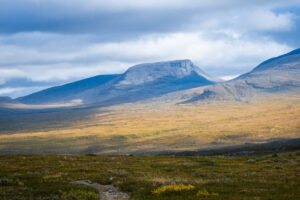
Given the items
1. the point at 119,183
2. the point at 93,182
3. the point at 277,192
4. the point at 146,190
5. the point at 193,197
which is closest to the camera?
the point at 193,197

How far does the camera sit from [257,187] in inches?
980

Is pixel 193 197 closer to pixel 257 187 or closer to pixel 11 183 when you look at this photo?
pixel 257 187

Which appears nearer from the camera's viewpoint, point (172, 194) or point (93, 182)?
point (172, 194)

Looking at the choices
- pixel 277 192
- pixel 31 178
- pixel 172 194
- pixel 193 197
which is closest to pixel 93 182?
pixel 31 178

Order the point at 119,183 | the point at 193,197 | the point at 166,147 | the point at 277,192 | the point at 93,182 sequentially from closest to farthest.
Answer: the point at 193,197, the point at 277,192, the point at 119,183, the point at 93,182, the point at 166,147

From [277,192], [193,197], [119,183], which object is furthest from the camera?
[119,183]

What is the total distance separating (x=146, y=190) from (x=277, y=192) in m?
8.22

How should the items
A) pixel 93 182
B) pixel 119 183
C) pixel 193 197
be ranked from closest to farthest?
pixel 193 197, pixel 119 183, pixel 93 182

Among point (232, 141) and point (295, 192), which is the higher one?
point (295, 192)

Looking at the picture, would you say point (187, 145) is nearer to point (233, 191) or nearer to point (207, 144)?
point (207, 144)

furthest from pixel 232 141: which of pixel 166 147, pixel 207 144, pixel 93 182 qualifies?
pixel 93 182

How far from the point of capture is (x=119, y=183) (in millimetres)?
28234

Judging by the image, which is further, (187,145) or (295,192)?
(187,145)

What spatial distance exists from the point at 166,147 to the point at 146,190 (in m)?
171
